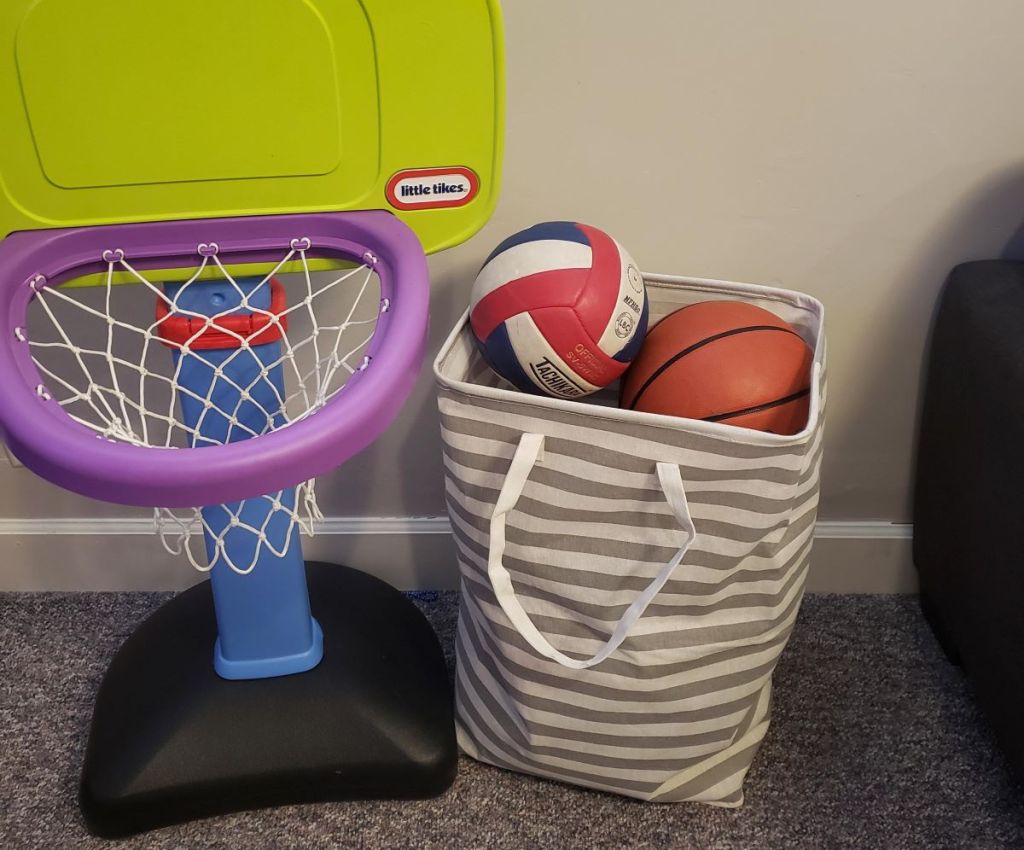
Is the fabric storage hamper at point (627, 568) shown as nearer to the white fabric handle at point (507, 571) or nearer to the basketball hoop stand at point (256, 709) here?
the white fabric handle at point (507, 571)

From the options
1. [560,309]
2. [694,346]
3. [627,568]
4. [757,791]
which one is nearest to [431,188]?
[560,309]

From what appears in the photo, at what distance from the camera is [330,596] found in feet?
4.09

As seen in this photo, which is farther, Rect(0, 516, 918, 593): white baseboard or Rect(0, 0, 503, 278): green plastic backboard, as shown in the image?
Rect(0, 516, 918, 593): white baseboard

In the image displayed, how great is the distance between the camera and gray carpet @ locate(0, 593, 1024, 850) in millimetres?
1057

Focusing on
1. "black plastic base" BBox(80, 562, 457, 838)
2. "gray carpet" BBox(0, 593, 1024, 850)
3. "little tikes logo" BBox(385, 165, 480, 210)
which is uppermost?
"little tikes logo" BBox(385, 165, 480, 210)

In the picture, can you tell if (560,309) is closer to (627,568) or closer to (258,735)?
(627,568)

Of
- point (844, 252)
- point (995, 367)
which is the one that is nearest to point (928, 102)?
point (844, 252)

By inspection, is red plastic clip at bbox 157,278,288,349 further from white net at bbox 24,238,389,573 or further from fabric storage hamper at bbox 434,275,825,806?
fabric storage hamper at bbox 434,275,825,806

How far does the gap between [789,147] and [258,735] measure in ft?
3.06

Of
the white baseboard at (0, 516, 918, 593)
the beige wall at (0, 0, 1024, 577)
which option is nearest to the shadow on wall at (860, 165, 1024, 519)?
the beige wall at (0, 0, 1024, 577)

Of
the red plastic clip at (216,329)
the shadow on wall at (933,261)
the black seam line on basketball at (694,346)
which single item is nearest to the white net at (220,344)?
the red plastic clip at (216,329)

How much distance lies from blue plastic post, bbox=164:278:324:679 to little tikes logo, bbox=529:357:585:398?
10.6 inches

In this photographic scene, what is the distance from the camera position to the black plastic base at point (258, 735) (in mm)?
1048

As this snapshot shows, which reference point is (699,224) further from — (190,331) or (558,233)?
(190,331)
